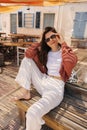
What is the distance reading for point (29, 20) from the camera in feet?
29.9

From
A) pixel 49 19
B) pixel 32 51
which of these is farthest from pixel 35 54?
pixel 49 19

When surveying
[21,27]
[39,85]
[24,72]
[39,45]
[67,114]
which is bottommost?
[67,114]

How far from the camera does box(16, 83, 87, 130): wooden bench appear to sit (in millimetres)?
1518

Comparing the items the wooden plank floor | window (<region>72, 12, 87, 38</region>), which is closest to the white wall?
window (<region>72, 12, 87, 38</region>)

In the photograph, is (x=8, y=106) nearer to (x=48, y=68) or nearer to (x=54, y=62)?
(x=48, y=68)

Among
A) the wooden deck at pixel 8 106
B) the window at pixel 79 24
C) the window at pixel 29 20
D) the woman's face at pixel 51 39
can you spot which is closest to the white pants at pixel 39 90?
the woman's face at pixel 51 39

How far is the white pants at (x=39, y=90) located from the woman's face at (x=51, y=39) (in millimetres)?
369

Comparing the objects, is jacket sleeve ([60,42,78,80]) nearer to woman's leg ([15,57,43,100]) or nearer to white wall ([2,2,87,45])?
woman's leg ([15,57,43,100])

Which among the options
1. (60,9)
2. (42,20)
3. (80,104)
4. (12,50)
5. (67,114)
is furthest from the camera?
(42,20)

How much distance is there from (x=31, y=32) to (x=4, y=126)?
305 inches

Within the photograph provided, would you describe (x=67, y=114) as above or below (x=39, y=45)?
below

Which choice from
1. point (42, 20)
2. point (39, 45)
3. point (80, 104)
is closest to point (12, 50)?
point (42, 20)

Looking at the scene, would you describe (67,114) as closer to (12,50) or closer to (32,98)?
(32,98)

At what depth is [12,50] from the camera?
610cm
